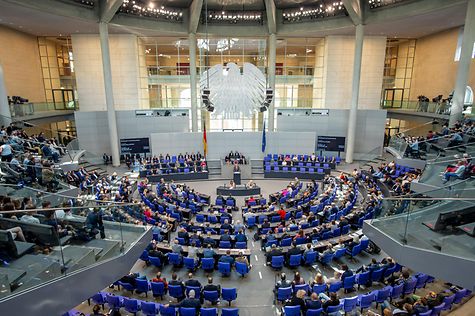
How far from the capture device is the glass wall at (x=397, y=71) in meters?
30.0

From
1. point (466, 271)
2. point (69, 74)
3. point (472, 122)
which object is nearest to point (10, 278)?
point (466, 271)

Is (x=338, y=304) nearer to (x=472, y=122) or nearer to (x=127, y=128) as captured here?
(x=472, y=122)

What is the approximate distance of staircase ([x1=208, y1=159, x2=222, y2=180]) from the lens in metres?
23.4

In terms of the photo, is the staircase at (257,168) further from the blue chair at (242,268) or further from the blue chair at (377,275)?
the blue chair at (377,275)

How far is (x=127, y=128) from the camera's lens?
26.6 metres

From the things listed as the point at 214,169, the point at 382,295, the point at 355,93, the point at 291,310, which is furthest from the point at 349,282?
the point at 355,93

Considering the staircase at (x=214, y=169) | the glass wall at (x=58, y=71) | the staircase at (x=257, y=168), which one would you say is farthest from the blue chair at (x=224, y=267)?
the glass wall at (x=58, y=71)

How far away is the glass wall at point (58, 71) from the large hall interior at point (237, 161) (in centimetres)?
19

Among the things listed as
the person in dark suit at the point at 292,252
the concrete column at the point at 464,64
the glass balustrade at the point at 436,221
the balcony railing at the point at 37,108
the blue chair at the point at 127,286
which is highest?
the concrete column at the point at 464,64

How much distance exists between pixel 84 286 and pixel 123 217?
7.36 feet

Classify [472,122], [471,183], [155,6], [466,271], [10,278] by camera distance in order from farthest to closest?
1. [155,6]
2. [472,122]
3. [471,183]
4. [466,271]
5. [10,278]

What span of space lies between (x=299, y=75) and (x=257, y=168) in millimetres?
11518

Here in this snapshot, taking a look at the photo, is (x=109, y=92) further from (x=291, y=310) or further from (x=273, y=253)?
(x=291, y=310)

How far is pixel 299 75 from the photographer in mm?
29844
